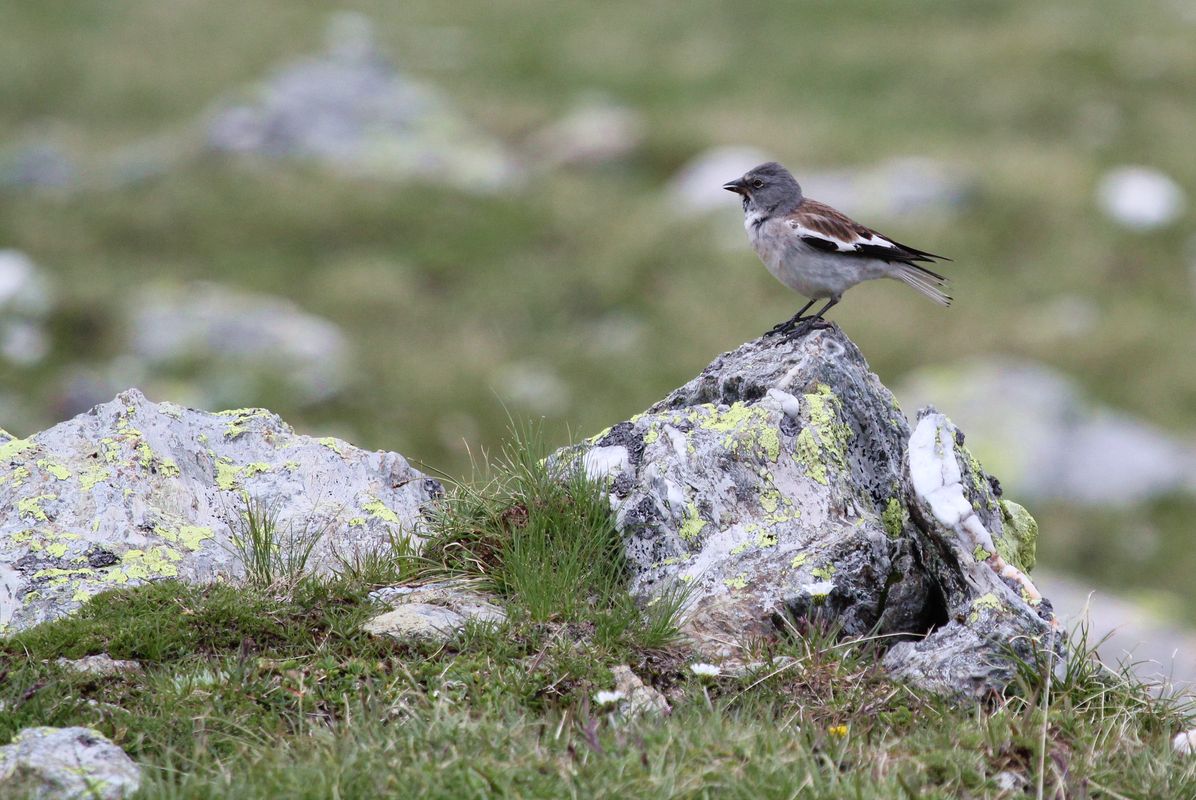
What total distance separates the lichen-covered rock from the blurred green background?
333 inches

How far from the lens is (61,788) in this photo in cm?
443

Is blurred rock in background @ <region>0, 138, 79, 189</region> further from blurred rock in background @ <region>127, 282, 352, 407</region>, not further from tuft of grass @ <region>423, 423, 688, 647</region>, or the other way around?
tuft of grass @ <region>423, 423, 688, 647</region>

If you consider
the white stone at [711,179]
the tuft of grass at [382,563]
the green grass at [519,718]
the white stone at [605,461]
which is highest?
the white stone at [711,179]

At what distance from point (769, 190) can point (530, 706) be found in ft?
15.1

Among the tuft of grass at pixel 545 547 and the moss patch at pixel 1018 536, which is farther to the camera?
the moss patch at pixel 1018 536

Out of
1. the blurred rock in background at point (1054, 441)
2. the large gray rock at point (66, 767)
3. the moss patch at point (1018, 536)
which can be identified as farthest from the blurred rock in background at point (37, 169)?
the large gray rock at point (66, 767)

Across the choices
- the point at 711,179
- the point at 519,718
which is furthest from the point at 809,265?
the point at 711,179

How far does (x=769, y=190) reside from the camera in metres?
8.80

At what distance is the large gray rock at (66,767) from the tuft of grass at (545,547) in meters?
1.78

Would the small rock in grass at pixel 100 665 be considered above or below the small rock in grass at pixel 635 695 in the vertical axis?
above

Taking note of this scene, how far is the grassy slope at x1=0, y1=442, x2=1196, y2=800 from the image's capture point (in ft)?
14.9

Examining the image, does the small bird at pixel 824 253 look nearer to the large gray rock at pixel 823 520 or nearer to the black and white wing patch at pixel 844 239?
the black and white wing patch at pixel 844 239

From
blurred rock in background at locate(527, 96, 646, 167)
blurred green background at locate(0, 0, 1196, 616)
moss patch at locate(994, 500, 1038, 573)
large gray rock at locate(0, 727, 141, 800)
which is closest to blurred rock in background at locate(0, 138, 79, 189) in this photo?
blurred green background at locate(0, 0, 1196, 616)

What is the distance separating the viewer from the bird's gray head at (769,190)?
8.70 m
